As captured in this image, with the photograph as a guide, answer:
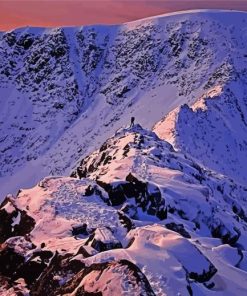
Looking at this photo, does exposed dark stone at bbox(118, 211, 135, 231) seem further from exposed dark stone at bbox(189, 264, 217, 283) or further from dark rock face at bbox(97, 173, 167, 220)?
dark rock face at bbox(97, 173, 167, 220)

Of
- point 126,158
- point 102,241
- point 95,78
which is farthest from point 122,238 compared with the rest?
point 95,78

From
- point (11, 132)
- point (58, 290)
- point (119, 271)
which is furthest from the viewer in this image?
point (11, 132)

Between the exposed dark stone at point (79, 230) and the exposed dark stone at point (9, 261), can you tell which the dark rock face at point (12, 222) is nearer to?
the exposed dark stone at point (79, 230)

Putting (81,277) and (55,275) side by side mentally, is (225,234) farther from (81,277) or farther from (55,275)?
(81,277)

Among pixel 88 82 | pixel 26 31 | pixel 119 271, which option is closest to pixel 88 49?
pixel 88 82

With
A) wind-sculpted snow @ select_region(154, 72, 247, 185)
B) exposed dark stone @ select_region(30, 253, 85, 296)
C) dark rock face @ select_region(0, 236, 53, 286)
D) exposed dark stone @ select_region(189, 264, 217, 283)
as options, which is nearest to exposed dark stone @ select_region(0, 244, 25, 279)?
dark rock face @ select_region(0, 236, 53, 286)

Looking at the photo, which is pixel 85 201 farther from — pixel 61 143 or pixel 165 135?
pixel 61 143

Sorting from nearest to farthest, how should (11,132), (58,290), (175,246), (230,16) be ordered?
(58,290)
(175,246)
(11,132)
(230,16)
